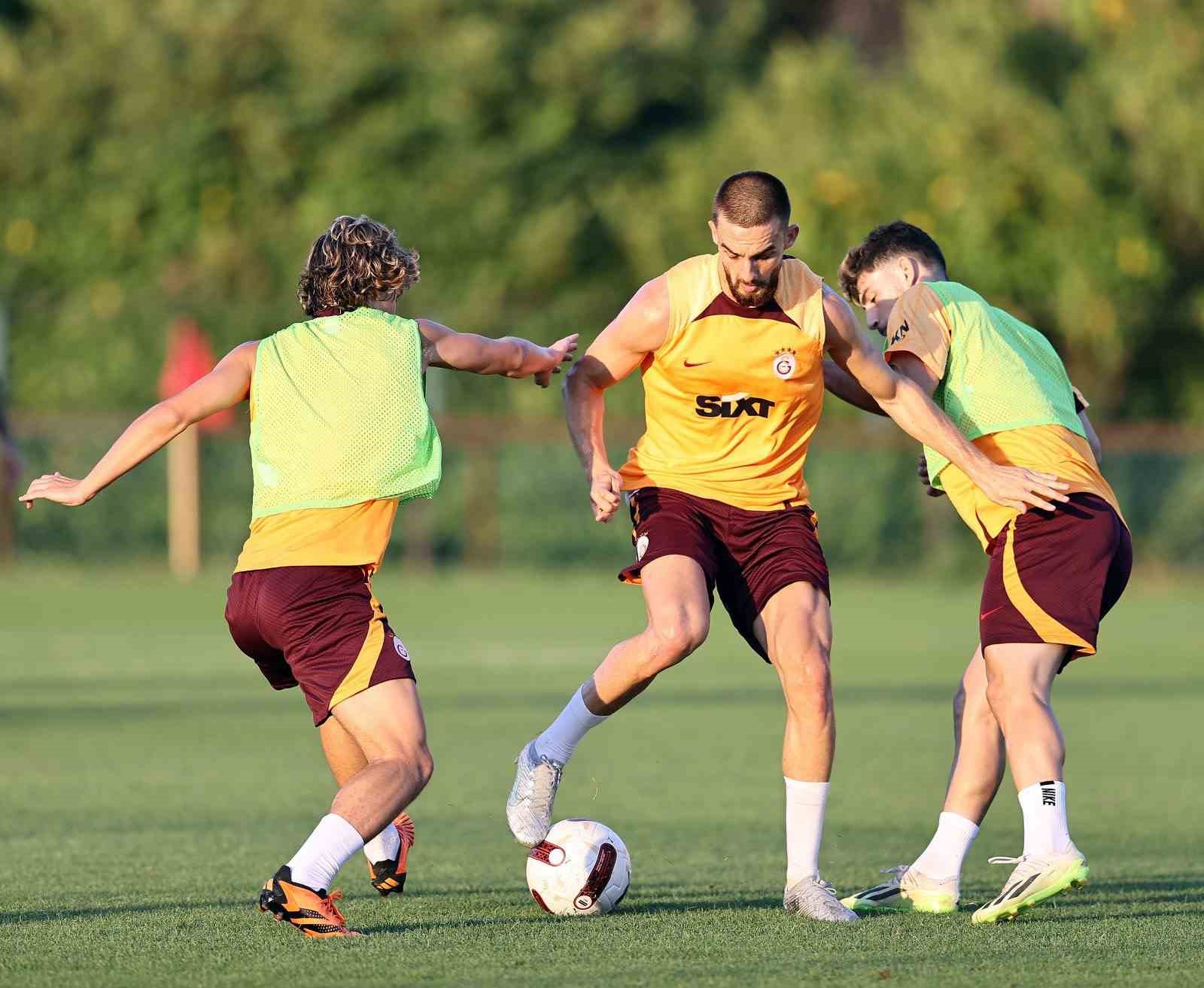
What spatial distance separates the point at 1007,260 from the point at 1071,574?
1028 inches

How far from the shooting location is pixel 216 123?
120 feet

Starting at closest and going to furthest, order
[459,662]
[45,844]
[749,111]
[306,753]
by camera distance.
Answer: [45,844] < [306,753] < [459,662] < [749,111]

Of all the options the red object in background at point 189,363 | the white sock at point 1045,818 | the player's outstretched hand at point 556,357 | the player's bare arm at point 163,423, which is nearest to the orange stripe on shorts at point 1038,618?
the white sock at point 1045,818

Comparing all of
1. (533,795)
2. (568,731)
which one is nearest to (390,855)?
(533,795)

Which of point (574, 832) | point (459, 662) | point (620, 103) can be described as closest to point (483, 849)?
point (574, 832)

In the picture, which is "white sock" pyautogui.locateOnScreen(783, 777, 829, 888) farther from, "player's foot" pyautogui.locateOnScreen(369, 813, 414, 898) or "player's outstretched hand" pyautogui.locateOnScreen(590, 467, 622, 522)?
"player's foot" pyautogui.locateOnScreen(369, 813, 414, 898)

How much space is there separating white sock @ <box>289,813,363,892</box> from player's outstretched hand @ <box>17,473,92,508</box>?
1.22 meters

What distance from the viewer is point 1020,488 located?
6293mm

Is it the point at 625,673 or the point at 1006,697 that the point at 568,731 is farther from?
the point at 1006,697

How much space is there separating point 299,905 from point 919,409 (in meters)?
2.45

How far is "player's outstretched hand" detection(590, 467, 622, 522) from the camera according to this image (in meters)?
6.59

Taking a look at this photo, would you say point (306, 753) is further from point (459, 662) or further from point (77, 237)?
point (77, 237)

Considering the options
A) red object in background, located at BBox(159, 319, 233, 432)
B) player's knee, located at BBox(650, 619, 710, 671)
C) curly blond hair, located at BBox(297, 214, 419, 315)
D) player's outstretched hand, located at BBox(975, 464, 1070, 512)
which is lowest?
player's knee, located at BBox(650, 619, 710, 671)

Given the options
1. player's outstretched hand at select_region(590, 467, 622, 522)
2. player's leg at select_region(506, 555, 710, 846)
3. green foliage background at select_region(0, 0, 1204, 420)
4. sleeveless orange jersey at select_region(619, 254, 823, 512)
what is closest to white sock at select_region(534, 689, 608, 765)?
player's leg at select_region(506, 555, 710, 846)
